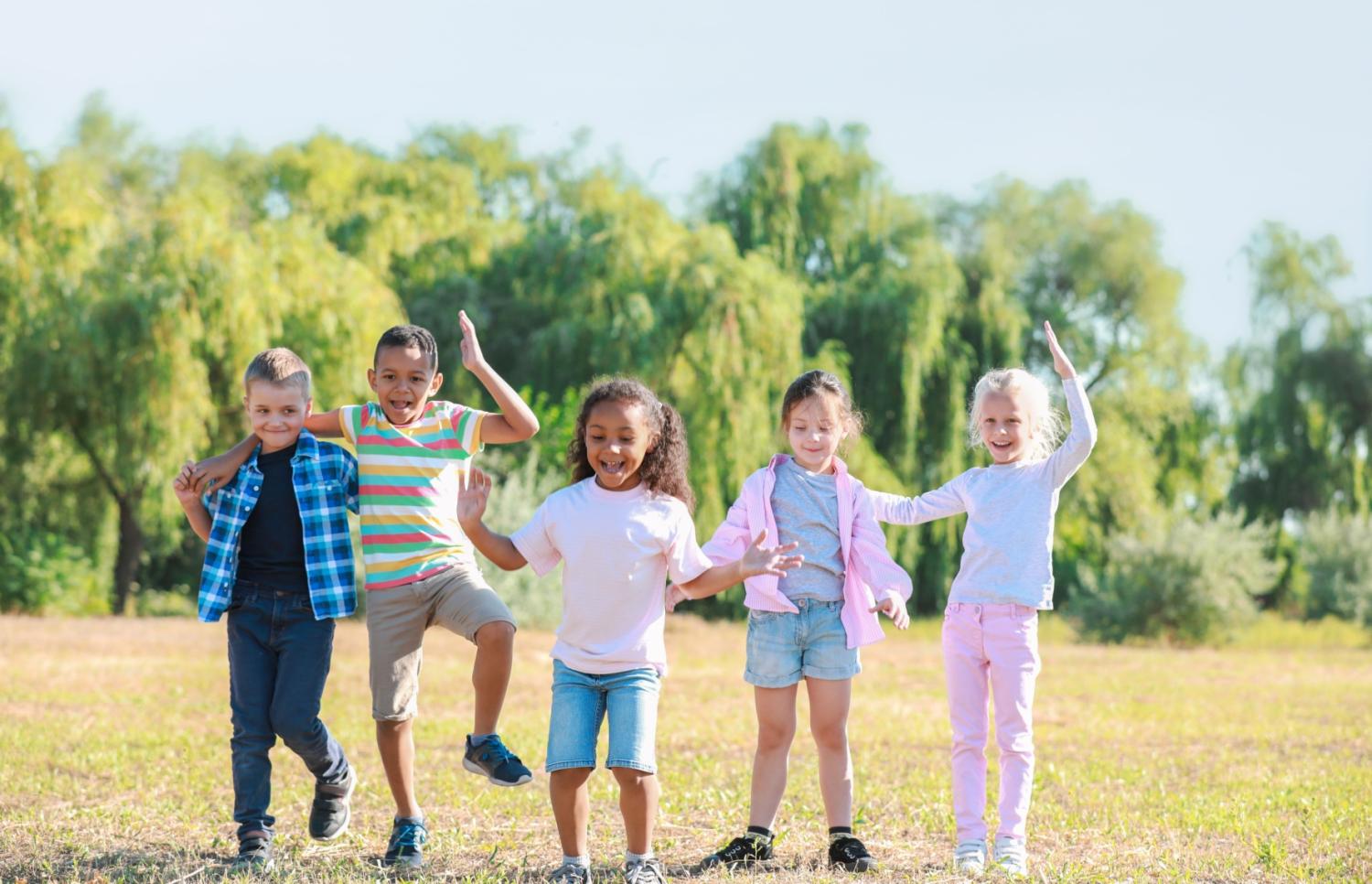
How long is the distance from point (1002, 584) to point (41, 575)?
16.0 m

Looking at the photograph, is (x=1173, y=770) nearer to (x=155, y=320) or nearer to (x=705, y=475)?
(x=705, y=475)

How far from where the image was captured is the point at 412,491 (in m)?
4.95

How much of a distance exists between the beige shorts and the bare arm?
689mm

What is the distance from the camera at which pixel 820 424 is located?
5.04 meters

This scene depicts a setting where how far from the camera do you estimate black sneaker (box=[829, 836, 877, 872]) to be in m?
4.92

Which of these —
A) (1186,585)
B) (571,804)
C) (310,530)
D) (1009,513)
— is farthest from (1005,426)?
(1186,585)

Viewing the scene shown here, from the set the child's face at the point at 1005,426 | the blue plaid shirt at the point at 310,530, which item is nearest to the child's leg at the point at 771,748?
the child's face at the point at 1005,426

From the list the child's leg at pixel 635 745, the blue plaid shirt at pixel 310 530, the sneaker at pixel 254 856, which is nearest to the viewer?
→ the child's leg at pixel 635 745

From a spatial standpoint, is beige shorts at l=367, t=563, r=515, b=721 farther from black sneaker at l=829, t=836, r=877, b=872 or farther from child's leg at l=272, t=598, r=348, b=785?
black sneaker at l=829, t=836, r=877, b=872

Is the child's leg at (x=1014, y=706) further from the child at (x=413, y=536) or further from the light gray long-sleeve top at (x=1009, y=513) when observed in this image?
the child at (x=413, y=536)

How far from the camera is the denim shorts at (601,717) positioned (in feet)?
14.6

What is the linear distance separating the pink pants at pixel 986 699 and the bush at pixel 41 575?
1575 centimetres

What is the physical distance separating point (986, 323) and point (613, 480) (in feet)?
57.2

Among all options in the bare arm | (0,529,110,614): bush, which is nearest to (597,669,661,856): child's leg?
the bare arm
